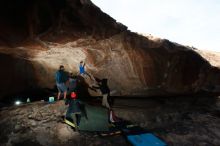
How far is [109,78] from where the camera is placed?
39.2ft

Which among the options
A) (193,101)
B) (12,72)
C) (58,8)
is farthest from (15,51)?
(193,101)

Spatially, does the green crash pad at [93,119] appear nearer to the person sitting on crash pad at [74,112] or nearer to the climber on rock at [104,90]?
the person sitting on crash pad at [74,112]

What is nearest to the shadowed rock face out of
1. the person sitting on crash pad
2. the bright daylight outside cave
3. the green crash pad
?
the bright daylight outside cave

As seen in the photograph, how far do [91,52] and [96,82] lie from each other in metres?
2.19

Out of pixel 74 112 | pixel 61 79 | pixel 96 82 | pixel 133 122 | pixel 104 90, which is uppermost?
pixel 61 79

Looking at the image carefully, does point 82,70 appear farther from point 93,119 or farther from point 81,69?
point 93,119

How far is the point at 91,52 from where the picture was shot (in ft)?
35.1

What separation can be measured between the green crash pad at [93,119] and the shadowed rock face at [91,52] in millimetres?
2122

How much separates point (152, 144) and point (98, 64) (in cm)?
467

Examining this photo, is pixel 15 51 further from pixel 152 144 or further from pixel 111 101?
pixel 152 144

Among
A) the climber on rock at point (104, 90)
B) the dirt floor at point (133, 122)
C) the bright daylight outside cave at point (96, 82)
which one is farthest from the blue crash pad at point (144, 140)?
the climber on rock at point (104, 90)

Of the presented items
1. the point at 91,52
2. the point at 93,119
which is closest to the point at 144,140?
the point at 93,119

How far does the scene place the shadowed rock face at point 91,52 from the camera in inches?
314

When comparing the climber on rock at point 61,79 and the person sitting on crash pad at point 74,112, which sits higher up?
the climber on rock at point 61,79
